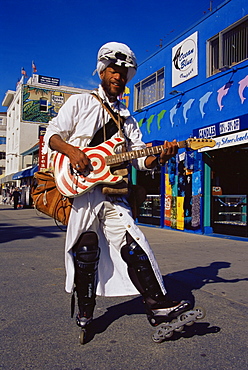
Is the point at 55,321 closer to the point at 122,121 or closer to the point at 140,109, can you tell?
the point at 122,121

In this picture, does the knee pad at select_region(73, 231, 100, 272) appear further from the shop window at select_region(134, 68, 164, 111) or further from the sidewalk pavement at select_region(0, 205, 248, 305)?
the shop window at select_region(134, 68, 164, 111)

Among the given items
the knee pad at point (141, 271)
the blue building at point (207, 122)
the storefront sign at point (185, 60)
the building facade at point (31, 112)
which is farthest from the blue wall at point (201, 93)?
the building facade at point (31, 112)

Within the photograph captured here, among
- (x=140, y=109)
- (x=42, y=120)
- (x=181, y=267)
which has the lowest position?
(x=181, y=267)

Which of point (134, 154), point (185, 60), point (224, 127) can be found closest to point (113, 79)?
point (134, 154)

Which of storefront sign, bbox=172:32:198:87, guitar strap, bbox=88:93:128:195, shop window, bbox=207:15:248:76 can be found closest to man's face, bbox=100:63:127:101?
guitar strap, bbox=88:93:128:195

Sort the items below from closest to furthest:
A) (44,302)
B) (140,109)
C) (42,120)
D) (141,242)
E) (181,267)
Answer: (141,242), (44,302), (181,267), (140,109), (42,120)

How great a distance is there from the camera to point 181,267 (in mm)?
5453

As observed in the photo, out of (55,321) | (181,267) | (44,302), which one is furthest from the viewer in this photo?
(181,267)

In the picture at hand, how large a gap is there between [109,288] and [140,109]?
42.1ft

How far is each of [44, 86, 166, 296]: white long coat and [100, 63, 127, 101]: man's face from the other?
0.30 feet

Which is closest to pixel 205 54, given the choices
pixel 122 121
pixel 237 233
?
pixel 237 233

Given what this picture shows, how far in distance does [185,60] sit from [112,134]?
10.1 meters

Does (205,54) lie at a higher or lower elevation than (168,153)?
higher

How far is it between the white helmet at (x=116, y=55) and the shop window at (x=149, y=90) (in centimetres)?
1113
